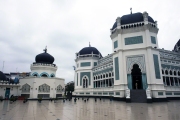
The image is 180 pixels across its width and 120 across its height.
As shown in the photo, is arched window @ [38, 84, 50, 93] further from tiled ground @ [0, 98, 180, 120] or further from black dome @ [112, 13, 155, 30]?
black dome @ [112, 13, 155, 30]

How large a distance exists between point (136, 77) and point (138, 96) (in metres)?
4.53

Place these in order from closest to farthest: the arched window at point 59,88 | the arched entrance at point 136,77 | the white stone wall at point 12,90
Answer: the arched entrance at point 136,77 → the white stone wall at point 12,90 → the arched window at point 59,88

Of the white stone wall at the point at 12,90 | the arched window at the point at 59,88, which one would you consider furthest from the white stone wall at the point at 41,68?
the white stone wall at the point at 12,90

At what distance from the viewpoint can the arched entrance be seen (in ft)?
72.7

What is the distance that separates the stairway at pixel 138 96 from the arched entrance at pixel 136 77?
261 centimetres

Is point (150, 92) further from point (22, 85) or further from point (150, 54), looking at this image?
point (22, 85)

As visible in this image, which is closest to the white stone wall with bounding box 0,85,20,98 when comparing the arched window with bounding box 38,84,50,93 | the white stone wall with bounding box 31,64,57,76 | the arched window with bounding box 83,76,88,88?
the arched window with bounding box 38,84,50,93

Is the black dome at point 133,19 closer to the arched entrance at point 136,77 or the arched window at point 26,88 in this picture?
the arched entrance at point 136,77

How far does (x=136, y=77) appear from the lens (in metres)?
22.8

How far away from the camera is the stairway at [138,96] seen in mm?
18484

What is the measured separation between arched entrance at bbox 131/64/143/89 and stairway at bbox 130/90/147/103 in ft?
8.55

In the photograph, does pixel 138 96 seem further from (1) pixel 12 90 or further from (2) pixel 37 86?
(1) pixel 12 90

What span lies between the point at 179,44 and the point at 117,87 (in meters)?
21.1

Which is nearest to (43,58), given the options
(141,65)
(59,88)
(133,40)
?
(59,88)
